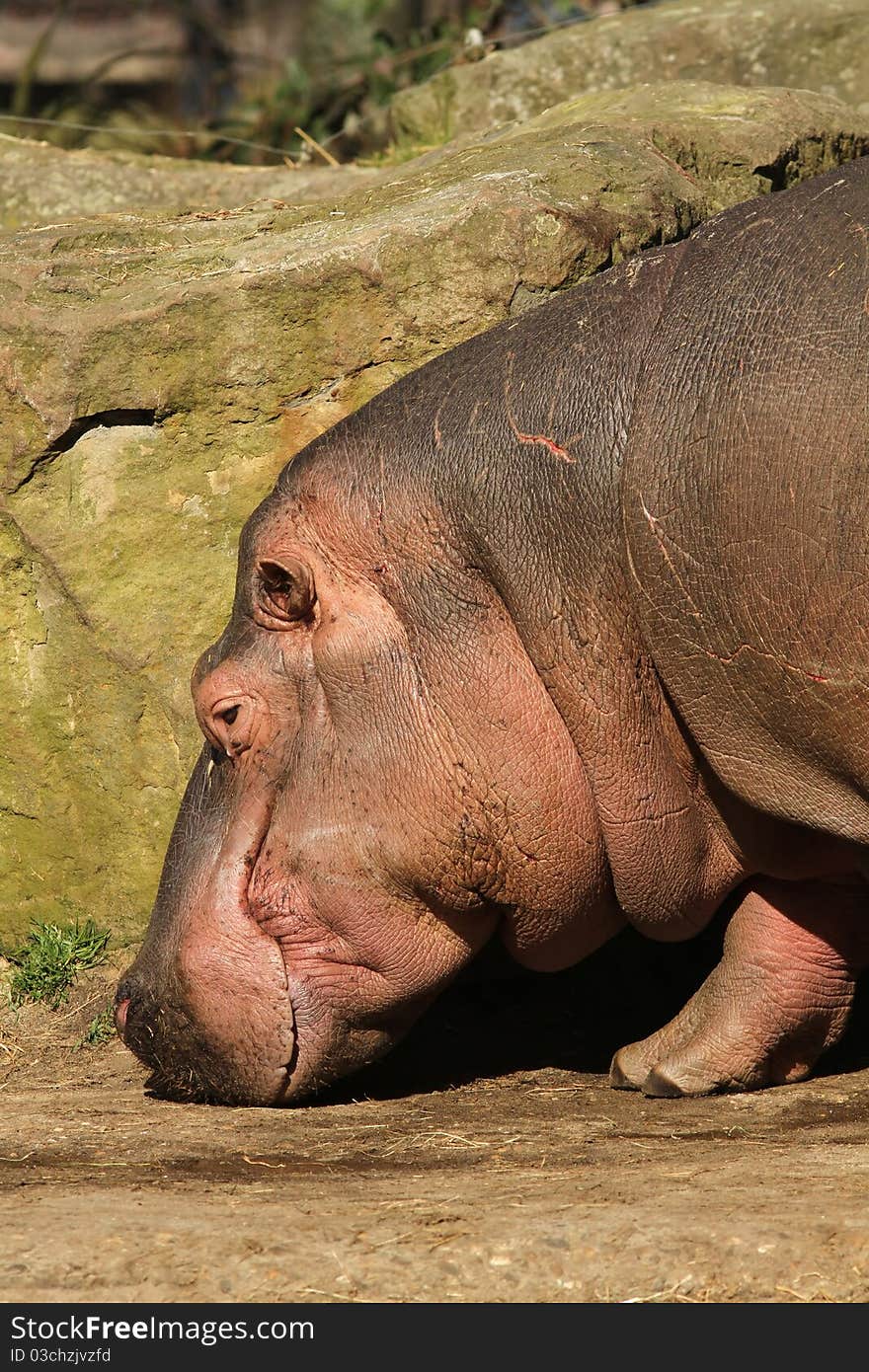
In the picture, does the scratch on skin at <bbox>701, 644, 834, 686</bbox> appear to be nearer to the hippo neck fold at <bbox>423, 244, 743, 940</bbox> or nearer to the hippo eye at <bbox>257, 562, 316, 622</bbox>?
the hippo neck fold at <bbox>423, 244, 743, 940</bbox>

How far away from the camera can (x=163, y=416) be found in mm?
5301

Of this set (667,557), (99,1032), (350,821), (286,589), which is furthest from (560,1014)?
(667,557)

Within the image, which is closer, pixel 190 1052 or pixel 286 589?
pixel 286 589

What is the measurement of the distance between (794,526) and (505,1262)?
64.6 inches

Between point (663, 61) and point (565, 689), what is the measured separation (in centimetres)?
529

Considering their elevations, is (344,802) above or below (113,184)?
below

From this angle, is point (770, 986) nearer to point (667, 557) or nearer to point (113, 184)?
point (667, 557)

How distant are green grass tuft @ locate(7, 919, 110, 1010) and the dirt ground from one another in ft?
0.20

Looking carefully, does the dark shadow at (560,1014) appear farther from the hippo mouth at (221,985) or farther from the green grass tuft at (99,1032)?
the green grass tuft at (99,1032)

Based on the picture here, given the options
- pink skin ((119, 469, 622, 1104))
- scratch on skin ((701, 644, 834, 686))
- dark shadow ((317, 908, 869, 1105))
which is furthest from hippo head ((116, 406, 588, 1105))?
dark shadow ((317, 908, 869, 1105))

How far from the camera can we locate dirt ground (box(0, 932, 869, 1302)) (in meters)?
3.09

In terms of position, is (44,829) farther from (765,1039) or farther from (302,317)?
(765,1039)

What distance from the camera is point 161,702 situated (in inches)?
210

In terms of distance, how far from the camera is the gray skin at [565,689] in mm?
3748
